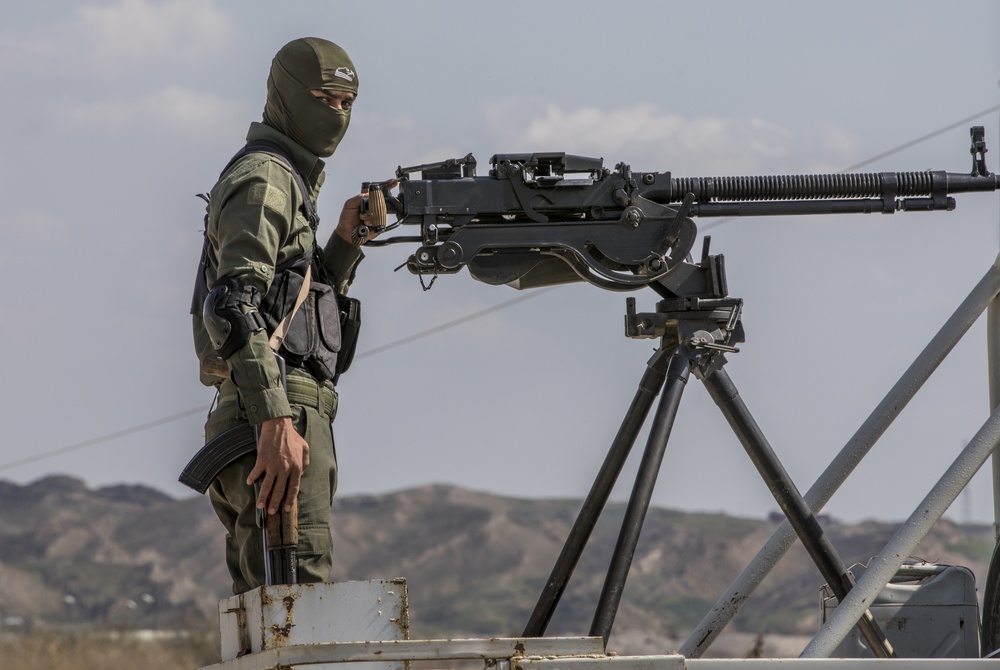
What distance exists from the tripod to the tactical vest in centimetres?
96

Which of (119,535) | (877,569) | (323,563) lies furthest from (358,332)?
(119,535)

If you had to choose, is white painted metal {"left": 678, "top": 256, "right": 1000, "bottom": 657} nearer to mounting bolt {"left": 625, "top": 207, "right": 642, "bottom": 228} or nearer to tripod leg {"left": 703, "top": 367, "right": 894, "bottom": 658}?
tripod leg {"left": 703, "top": 367, "right": 894, "bottom": 658}

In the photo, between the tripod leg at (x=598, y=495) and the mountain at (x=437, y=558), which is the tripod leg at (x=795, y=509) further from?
the mountain at (x=437, y=558)

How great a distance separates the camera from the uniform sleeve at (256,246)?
4.68 meters

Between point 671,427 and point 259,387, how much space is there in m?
1.35

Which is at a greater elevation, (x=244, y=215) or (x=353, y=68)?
(x=353, y=68)

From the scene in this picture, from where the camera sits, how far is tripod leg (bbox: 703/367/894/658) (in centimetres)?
507

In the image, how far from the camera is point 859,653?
5625 millimetres

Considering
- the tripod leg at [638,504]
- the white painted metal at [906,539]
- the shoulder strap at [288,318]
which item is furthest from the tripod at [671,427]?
the shoulder strap at [288,318]

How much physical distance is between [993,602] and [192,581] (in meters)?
69.6

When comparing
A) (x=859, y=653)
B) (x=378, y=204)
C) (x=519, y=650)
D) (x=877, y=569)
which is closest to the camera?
(x=519, y=650)

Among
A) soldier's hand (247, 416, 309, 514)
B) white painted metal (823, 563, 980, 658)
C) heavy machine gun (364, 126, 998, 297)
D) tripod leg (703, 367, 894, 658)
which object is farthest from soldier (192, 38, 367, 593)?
white painted metal (823, 563, 980, 658)

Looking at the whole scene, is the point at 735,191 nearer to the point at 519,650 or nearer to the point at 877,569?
the point at 877,569

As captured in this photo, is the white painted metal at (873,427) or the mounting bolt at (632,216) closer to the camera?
the mounting bolt at (632,216)
